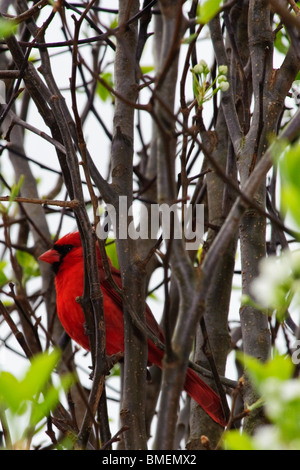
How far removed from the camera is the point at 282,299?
0.94 metres

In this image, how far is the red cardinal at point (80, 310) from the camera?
2255mm

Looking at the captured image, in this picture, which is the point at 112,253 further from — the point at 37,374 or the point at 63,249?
the point at 37,374

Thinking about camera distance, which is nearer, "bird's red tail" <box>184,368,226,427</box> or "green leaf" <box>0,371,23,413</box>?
"green leaf" <box>0,371,23,413</box>

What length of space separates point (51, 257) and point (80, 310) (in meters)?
0.34

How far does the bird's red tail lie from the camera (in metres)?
2.11

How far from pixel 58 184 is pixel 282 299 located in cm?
248

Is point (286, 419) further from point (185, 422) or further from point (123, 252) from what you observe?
point (185, 422)

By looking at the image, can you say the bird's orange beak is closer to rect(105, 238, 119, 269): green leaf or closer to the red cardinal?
the red cardinal

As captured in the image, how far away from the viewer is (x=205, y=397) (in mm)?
2162

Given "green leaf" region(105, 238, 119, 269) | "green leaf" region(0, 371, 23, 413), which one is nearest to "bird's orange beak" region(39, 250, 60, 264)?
"green leaf" region(105, 238, 119, 269)

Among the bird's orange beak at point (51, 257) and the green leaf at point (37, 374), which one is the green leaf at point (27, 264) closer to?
the bird's orange beak at point (51, 257)

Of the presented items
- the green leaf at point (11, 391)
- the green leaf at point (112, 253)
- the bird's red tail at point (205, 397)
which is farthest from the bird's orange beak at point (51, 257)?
the green leaf at point (11, 391)

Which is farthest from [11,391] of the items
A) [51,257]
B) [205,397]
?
[51,257]
